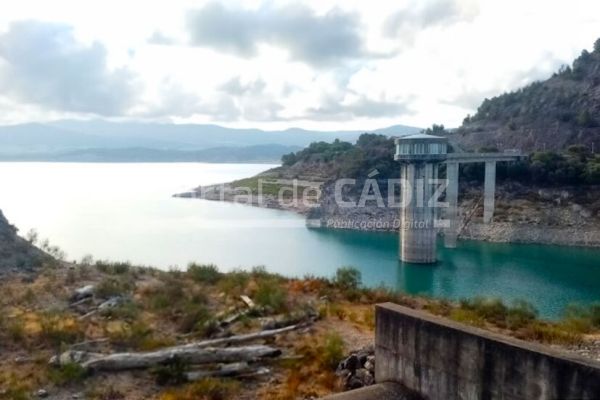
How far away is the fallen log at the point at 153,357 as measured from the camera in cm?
792

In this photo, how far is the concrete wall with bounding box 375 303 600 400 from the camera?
16.6 feet

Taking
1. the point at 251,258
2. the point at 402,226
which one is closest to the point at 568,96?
the point at 402,226

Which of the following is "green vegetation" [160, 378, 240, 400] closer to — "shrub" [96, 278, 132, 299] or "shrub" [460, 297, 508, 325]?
"shrub" [96, 278, 132, 299]

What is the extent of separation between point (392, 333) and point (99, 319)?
5556 mm

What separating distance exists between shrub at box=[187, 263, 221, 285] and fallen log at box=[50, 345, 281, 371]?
184 inches

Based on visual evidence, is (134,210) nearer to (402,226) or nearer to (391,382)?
(402,226)

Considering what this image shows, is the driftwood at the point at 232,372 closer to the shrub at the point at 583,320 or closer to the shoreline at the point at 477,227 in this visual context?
the shrub at the point at 583,320

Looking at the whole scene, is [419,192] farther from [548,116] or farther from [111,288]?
[548,116]

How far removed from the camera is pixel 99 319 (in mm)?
9875

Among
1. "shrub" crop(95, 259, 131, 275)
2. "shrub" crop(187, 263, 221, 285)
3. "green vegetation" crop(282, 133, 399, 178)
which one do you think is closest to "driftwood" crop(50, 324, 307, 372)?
"shrub" crop(187, 263, 221, 285)

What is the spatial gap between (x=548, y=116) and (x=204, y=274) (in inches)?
2554

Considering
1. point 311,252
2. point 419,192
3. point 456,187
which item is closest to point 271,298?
point 419,192

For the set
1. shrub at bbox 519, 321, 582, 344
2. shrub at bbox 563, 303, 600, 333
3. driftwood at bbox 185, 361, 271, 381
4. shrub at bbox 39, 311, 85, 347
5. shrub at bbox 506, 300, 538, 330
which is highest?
shrub at bbox 39, 311, 85, 347

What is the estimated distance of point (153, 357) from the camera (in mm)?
8070
